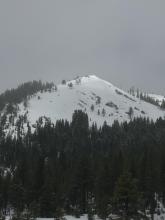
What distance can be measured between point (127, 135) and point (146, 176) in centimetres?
12948

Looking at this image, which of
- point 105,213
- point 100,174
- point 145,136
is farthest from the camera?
point 145,136

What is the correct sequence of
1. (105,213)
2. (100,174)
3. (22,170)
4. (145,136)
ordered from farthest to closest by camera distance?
(145,136), (22,170), (100,174), (105,213)

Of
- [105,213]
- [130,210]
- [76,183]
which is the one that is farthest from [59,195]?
[130,210]

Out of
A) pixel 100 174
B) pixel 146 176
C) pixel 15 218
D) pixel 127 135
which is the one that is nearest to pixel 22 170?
pixel 100 174

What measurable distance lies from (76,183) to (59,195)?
3736 mm

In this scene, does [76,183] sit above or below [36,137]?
below

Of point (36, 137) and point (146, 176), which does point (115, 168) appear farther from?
point (36, 137)

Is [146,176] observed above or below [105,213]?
above

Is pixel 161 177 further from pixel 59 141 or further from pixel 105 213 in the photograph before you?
pixel 59 141

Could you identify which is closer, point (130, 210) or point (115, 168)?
point (130, 210)

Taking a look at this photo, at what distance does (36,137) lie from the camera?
629 feet

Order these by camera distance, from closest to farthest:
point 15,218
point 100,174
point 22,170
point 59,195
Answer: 1. point 15,218
2. point 59,195
3. point 100,174
4. point 22,170

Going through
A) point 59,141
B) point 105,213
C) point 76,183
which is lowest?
point 105,213

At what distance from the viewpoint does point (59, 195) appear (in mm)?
62125
